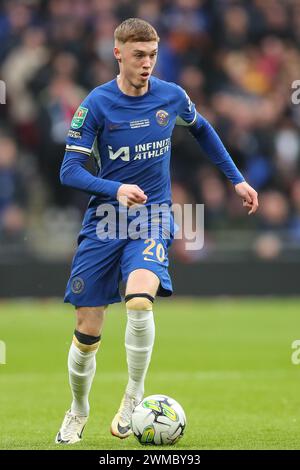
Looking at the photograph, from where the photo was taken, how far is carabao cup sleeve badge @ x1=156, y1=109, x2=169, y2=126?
7203 millimetres

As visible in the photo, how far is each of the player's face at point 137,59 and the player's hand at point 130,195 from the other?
77 centimetres

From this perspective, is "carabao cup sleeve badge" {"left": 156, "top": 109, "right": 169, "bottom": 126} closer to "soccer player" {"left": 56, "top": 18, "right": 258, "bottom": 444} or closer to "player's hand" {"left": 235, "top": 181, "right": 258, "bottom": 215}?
"soccer player" {"left": 56, "top": 18, "right": 258, "bottom": 444}

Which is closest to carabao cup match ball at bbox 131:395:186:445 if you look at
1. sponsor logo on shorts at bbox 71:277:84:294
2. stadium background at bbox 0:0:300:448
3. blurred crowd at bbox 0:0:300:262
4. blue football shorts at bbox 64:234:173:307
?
blue football shorts at bbox 64:234:173:307

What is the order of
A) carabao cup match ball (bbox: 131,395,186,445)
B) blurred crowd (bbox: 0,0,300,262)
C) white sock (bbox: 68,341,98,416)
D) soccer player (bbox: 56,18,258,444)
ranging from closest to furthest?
1. carabao cup match ball (bbox: 131,395,186,445)
2. soccer player (bbox: 56,18,258,444)
3. white sock (bbox: 68,341,98,416)
4. blurred crowd (bbox: 0,0,300,262)

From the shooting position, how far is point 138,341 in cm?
688

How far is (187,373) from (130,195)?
4.14 meters

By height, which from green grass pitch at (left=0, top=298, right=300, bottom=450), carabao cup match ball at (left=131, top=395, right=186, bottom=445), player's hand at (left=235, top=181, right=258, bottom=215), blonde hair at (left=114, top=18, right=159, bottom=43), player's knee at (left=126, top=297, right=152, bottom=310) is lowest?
green grass pitch at (left=0, top=298, right=300, bottom=450)

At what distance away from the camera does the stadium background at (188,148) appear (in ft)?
51.1

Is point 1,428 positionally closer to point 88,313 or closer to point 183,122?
point 88,313

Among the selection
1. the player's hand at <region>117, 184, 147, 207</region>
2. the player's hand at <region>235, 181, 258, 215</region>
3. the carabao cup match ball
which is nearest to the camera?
the player's hand at <region>117, 184, 147, 207</region>

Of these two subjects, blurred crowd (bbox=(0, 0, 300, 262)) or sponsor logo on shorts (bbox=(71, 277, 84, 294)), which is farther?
blurred crowd (bbox=(0, 0, 300, 262))

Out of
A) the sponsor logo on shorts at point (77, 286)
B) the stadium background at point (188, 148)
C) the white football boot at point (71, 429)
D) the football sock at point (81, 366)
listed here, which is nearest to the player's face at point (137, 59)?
the sponsor logo on shorts at point (77, 286)

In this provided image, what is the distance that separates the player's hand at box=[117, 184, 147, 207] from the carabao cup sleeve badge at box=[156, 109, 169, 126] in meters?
0.72

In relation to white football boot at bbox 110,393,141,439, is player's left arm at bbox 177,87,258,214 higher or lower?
higher
